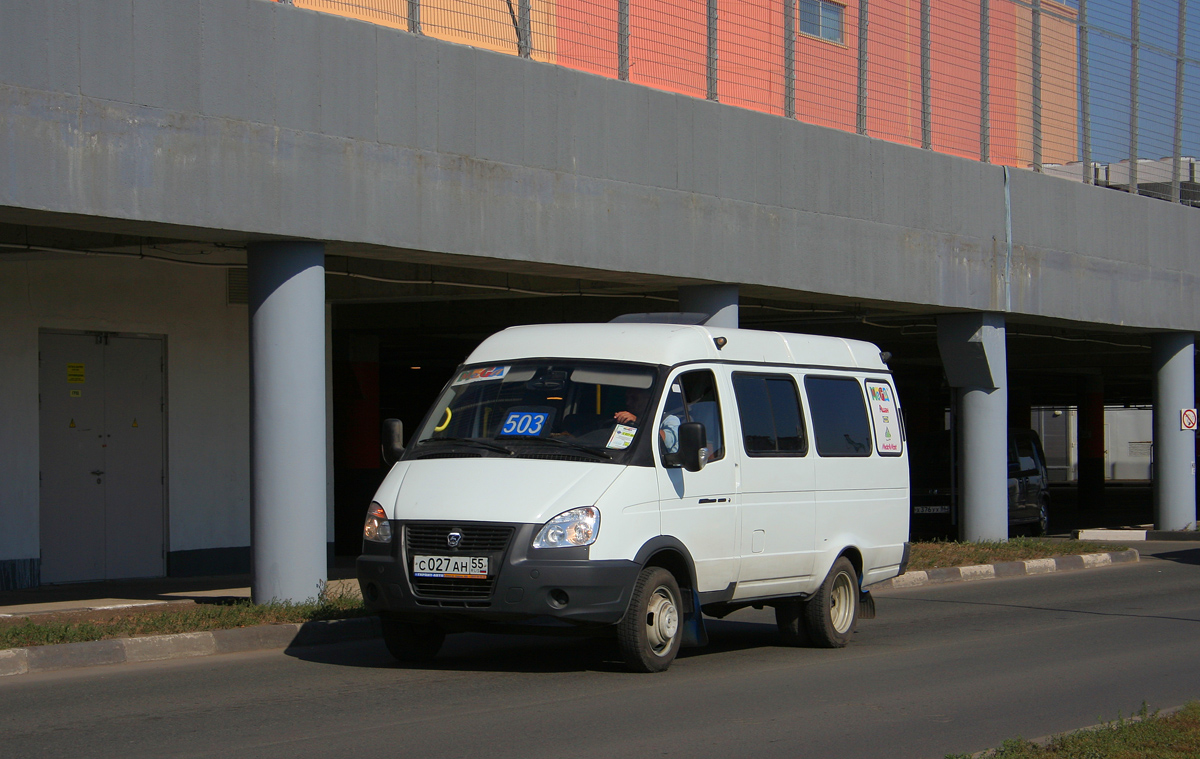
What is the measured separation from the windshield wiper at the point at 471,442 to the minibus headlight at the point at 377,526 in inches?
25.2

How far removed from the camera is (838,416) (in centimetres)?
1072

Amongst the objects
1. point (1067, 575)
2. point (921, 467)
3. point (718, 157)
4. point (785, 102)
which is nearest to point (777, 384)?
point (718, 157)

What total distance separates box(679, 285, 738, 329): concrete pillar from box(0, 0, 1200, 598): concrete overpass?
234mm

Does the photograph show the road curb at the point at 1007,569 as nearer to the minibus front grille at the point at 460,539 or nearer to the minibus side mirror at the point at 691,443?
the minibus side mirror at the point at 691,443

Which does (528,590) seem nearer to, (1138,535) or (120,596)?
(120,596)

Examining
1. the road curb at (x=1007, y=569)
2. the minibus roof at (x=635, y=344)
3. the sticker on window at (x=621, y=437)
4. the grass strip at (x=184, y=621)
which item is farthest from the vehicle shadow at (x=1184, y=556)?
the sticker on window at (x=621, y=437)

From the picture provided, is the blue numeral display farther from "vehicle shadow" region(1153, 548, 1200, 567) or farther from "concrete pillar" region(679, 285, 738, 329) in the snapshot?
"vehicle shadow" region(1153, 548, 1200, 567)

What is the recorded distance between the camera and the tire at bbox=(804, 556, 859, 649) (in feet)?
33.5

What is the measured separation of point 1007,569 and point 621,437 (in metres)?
9.92

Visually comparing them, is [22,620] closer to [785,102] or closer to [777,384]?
[777,384]

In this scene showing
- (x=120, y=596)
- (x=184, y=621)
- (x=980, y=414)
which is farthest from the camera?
(x=980, y=414)

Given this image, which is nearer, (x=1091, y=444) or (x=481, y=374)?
(x=481, y=374)

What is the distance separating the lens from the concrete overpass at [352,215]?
10.3m

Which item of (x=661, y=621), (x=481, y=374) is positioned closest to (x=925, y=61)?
(x=481, y=374)
